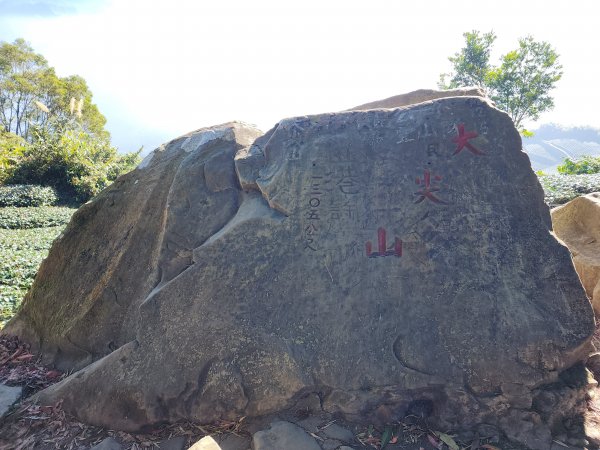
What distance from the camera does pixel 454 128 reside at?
357 centimetres

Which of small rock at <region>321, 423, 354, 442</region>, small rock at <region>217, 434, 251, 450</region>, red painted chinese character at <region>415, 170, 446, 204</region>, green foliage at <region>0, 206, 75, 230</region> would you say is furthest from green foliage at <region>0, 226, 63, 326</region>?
red painted chinese character at <region>415, 170, 446, 204</region>

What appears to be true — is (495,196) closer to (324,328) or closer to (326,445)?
(324,328)

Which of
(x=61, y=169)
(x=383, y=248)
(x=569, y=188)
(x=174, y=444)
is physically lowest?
(x=174, y=444)

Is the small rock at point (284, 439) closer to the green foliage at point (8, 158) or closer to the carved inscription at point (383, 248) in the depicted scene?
the carved inscription at point (383, 248)

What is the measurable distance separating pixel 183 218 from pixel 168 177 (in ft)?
2.42

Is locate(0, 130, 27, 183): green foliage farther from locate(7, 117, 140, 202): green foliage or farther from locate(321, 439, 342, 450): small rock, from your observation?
locate(321, 439, 342, 450): small rock

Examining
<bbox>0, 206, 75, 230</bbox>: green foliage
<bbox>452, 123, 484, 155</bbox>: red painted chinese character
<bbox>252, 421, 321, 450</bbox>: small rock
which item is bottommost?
<bbox>252, 421, 321, 450</bbox>: small rock

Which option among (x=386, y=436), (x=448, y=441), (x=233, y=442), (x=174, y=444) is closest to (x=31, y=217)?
(x=174, y=444)

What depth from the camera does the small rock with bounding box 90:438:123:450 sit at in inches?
126

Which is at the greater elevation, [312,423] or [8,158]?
[8,158]

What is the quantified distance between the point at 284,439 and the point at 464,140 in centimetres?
300

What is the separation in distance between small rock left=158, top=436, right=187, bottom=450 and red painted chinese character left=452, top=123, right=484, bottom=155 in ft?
11.4

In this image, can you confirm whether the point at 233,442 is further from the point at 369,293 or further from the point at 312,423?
the point at 369,293

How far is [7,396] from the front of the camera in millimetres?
3932
